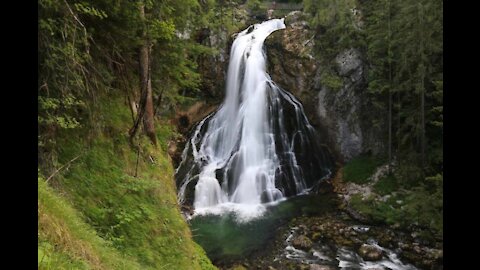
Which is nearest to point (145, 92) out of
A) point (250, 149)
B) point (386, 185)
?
point (250, 149)

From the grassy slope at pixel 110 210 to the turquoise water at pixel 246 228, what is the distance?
16.2 feet

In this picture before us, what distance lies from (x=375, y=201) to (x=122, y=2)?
14408 mm

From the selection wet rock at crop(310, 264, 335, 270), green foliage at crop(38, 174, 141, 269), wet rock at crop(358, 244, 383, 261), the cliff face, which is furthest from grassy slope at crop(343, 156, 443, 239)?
green foliage at crop(38, 174, 141, 269)

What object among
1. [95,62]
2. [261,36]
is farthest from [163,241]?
[261,36]

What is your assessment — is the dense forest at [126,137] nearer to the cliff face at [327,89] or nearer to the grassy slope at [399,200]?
the grassy slope at [399,200]

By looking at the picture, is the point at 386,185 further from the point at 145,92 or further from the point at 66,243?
the point at 66,243

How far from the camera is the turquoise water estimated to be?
1277 cm

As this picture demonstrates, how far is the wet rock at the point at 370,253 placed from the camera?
12219 millimetres

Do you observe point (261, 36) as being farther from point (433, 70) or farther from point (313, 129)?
point (433, 70)

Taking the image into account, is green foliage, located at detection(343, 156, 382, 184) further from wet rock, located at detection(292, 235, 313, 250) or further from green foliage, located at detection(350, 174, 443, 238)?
wet rock, located at detection(292, 235, 313, 250)

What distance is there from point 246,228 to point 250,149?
6127mm

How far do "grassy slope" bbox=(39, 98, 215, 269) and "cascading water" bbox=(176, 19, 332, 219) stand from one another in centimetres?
951

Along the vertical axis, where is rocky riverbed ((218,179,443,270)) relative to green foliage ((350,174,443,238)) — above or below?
below

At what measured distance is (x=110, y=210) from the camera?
5.31 metres
